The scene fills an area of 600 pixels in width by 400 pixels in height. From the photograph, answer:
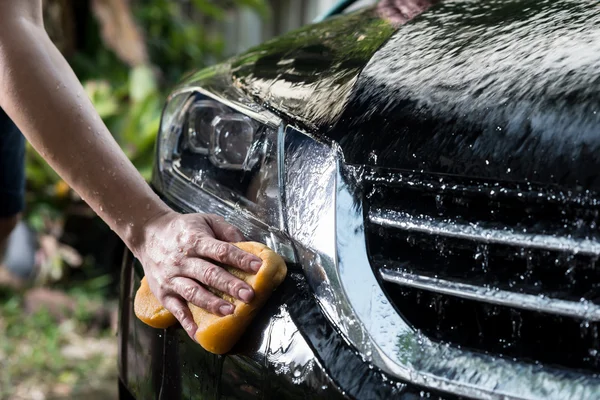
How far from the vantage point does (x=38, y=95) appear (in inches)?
61.7

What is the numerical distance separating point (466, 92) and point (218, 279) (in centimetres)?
53

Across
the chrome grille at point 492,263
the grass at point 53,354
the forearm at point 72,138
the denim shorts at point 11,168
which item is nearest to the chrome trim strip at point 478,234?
the chrome grille at point 492,263

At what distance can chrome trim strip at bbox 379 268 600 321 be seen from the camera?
1.07 m

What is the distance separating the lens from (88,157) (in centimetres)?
155

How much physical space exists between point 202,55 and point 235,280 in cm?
619

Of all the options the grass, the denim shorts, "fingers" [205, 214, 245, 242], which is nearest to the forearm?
"fingers" [205, 214, 245, 242]

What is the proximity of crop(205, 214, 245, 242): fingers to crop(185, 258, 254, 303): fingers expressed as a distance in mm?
75

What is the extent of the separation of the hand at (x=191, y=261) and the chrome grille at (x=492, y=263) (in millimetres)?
248

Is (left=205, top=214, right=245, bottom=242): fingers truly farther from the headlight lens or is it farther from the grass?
the grass

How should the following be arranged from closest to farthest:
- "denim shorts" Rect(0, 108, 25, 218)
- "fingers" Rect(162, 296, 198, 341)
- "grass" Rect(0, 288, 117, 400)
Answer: "fingers" Rect(162, 296, 198, 341) → "denim shorts" Rect(0, 108, 25, 218) → "grass" Rect(0, 288, 117, 400)

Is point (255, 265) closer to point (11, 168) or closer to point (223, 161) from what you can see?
point (223, 161)

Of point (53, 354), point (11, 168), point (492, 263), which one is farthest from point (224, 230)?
point (53, 354)

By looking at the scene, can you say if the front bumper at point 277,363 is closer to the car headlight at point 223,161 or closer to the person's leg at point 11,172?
the car headlight at point 223,161

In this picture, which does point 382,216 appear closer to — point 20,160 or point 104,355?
point 20,160
